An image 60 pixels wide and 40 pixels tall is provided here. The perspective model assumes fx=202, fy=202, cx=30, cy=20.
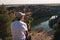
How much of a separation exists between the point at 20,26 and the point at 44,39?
19.5ft

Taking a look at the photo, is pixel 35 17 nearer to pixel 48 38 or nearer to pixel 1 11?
pixel 1 11

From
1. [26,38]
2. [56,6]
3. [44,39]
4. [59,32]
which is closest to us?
[26,38]

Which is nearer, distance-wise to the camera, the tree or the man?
the man

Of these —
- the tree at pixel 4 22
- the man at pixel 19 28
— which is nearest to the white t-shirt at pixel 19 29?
the man at pixel 19 28

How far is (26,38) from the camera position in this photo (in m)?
2.29

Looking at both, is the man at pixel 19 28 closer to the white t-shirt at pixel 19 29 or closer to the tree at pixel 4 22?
the white t-shirt at pixel 19 29

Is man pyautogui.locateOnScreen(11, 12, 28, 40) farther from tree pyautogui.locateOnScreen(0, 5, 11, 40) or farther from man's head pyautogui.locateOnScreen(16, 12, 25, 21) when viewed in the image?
tree pyautogui.locateOnScreen(0, 5, 11, 40)

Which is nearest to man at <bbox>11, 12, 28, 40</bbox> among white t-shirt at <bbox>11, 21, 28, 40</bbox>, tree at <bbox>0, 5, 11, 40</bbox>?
white t-shirt at <bbox>11, 21, 28, 40</bbox>

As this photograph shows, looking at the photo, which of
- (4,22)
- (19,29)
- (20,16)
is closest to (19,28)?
(19,29)

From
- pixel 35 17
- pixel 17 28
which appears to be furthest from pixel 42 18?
pixel 17 28

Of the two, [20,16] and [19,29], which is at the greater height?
[20,16]

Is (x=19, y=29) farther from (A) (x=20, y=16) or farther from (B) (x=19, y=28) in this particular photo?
(A) (x=20, y=16)

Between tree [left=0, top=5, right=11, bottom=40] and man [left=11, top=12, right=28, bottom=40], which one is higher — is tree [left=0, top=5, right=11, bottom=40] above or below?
below

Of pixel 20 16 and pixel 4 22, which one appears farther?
pixel 4 22
